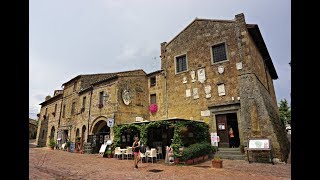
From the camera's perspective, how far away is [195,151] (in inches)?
465

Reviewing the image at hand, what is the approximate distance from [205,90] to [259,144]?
5.53 meters

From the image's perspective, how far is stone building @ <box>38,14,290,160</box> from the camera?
13.4 meters

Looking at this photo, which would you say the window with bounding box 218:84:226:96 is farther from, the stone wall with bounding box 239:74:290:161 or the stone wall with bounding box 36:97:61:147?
the stone wall with bounding box 36:97:61:147

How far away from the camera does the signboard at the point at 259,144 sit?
1125 cm

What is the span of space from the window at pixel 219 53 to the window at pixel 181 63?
8.56 feet

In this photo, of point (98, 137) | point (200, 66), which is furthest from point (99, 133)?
point (200, 66)

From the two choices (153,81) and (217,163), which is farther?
(153,81)

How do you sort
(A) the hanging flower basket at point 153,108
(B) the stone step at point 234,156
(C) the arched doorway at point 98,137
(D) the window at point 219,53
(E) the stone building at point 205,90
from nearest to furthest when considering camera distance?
(B) the stone step at point 234,156 → (E) the stone building at point 205,90 → (D) the window at point 219,53 → (C) the arched doorway at point 98,137 → (A) the hanging flower basket at point 153,108

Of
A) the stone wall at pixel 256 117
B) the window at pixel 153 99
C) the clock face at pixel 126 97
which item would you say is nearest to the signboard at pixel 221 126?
the stone wall at pixel 256 117

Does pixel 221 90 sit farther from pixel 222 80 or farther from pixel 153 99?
A: pixel 153 99

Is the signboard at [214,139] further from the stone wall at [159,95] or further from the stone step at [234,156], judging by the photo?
the stone wall at [159,95]
